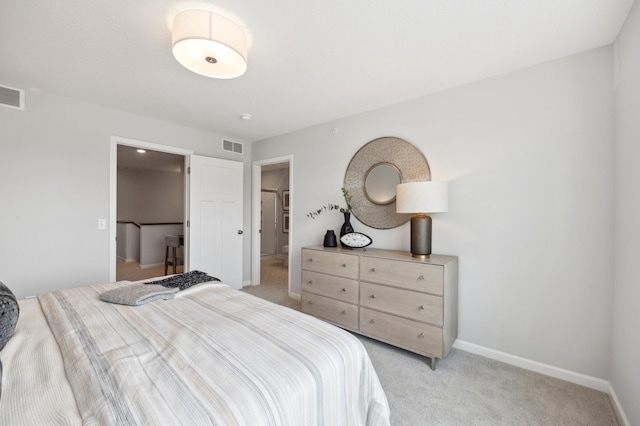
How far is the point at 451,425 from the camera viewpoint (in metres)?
1.63

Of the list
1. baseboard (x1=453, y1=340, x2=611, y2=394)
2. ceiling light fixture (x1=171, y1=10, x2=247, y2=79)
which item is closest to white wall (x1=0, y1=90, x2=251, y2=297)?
ceiling light fixture (x1=171, y1=10, x2=247, y2=79)

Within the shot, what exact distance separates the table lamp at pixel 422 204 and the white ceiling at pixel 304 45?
0.95m

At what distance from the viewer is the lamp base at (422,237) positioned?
245 cm

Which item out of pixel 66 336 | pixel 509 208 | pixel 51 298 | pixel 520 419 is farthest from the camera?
pixel 509 208

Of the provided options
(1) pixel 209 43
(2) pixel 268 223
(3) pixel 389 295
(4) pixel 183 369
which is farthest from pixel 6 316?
(2) pixel 268 223

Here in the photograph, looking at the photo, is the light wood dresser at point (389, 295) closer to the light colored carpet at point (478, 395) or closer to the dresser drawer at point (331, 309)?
the dresser drawer at point (331, 309)

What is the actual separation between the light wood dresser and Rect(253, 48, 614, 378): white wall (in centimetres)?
29

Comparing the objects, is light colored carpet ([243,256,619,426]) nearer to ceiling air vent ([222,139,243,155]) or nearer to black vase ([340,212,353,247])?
black vase ([340,212,353,247])

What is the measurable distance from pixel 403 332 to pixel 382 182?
152cm

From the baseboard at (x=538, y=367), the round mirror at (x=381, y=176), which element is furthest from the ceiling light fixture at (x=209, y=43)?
the baseboard at (x=538, y=367)

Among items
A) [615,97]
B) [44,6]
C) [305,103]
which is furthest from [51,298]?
[615,97]

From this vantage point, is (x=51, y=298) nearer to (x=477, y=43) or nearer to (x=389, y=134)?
(x=389, y=134)

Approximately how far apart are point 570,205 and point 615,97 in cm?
76

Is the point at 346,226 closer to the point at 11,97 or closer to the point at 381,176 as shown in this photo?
the point at 381,176
